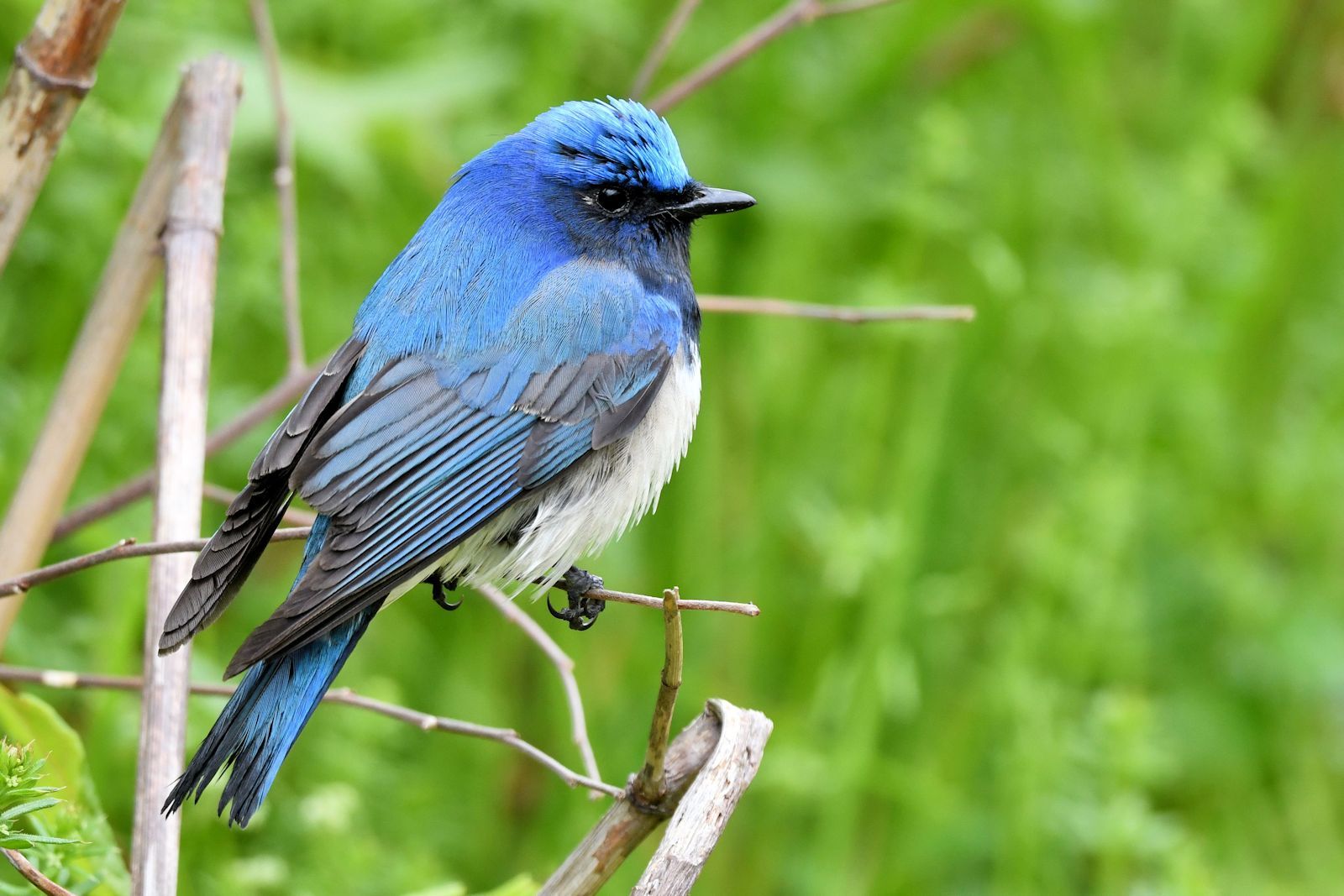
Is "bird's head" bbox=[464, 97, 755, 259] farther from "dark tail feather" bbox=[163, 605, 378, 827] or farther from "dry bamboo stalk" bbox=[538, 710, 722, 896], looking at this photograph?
"dry bamboo stalk" bbox=[538, 710, 722, 896]

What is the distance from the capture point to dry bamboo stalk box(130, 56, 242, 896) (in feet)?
6.72

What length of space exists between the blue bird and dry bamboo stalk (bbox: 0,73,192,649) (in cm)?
30

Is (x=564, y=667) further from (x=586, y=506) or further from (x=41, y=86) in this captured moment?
(x=41, y=86)

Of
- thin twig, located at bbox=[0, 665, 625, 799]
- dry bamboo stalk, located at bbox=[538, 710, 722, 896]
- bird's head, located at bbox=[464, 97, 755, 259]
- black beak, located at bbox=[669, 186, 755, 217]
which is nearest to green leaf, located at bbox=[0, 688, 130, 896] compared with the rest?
thin twig, located at bbox=[0, 665, 625, 799]

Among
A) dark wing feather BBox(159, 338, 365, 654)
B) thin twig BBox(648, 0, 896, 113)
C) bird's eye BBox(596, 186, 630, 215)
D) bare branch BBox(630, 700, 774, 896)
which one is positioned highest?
thin twig BBox(648, 0, 896, 113)

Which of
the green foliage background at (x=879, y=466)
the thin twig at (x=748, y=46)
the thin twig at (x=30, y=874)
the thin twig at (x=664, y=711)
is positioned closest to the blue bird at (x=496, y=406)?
the thin twig at (x=748, y=46)

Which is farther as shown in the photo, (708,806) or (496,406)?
(496,406)

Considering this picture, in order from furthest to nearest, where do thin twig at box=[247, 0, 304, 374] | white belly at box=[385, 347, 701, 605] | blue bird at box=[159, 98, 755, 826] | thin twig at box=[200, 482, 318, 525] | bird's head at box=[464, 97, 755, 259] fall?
bird's head at box=[464, 97, 755, 259], thin twig at box=[247, 0, 304, 374], white belly at box=[385, 347, 701, 605], thin twig at box=[200, 482, 318, 525], blue bird at box=[159, 98, 755, 826]

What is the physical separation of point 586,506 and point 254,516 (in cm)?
70

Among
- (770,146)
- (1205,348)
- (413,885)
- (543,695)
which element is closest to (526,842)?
(543,695)

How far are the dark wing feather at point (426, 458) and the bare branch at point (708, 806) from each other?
0.57 meters

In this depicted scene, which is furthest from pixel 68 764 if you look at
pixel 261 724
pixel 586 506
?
pixel 586 506

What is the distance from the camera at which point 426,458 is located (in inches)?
103

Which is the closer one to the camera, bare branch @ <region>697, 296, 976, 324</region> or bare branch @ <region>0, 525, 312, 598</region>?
bare branch @ <region>0, 525, 312, 598</region>
